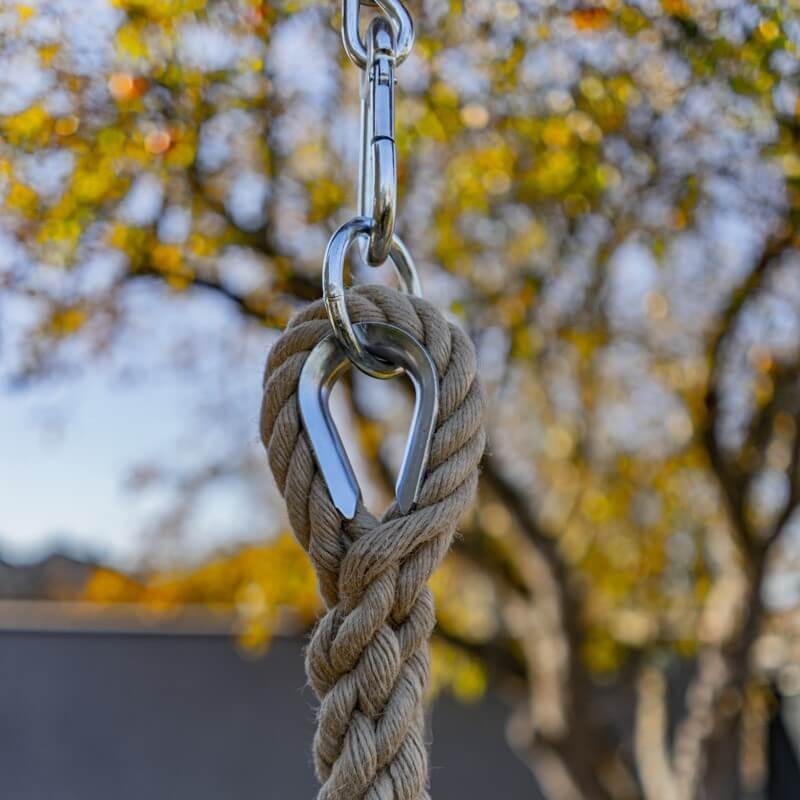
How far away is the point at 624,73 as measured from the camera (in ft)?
5.40

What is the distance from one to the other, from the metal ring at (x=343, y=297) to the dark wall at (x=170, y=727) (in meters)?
4.82

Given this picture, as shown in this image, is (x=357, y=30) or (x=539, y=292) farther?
(x=539, y=292)

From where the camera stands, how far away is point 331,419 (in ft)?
1.67

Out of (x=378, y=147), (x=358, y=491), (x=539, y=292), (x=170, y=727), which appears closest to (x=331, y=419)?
(x=358, y=491)

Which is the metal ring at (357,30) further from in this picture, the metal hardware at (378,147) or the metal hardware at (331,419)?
the metal hardware at (331,419)

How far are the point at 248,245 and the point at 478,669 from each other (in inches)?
71.3

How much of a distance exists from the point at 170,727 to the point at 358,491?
202 inches

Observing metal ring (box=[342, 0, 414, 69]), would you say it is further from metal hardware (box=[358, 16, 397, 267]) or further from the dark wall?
the dark wall

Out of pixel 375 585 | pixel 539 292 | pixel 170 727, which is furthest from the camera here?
pixel 170 727

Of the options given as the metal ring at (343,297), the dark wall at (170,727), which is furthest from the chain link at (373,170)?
the dark wall at (170,727)

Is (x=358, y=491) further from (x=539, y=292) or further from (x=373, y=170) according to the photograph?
(x=539, y=292)

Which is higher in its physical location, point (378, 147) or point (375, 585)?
point (378, 147)

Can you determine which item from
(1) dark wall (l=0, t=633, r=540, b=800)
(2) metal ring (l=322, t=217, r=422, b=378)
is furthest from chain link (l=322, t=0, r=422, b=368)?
(1) dark wall (l=0, t=633, r=540, b=800)

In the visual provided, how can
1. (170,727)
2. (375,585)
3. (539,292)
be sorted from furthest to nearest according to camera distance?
(170,727)
(539,292)
(375,585)
